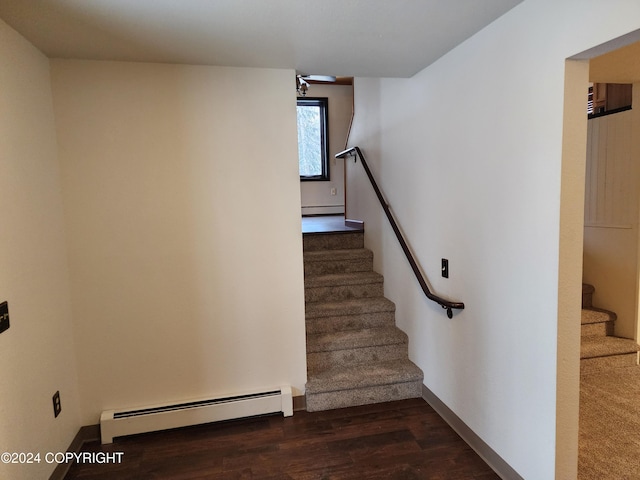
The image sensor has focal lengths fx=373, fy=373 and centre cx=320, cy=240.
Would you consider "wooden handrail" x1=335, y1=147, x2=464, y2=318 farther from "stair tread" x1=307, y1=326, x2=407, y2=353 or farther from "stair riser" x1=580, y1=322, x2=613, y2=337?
"stair riser" x1=580, y1=322, x2=613, y2=337

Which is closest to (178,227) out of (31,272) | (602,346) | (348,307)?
(31,272)

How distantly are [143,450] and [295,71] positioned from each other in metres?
2.53

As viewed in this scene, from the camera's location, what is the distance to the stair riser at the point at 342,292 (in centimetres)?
321

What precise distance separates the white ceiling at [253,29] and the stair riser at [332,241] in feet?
6.06

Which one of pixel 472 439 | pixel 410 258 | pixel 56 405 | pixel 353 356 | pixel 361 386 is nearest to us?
pixel 56 405

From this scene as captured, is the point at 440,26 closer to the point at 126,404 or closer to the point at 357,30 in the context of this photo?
the point at 357,30

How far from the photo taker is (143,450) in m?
2.21

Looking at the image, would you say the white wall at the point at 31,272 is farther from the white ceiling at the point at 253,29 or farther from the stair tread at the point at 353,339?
the stair tread at the point at 353,339

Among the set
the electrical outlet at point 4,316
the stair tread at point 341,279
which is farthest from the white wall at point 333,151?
the electrical outlet at point 4,316

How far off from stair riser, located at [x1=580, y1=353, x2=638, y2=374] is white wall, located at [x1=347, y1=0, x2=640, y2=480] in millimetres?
1373

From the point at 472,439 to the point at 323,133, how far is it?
4820mm

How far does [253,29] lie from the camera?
182 centimetres

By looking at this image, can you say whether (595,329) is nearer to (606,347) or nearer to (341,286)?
(606,347)

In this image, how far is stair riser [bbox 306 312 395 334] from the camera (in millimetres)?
3010
